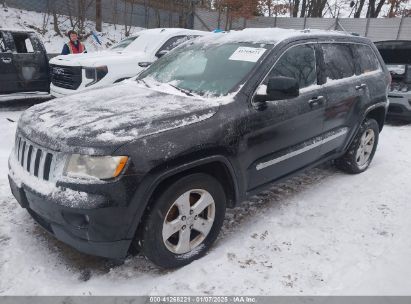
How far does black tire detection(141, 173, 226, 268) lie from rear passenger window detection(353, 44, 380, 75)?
2760mm

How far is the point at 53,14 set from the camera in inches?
649

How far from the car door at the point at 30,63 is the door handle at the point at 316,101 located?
613cm

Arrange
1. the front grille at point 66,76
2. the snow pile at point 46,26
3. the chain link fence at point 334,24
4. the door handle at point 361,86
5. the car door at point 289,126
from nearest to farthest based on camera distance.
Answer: the car door at point 289,126 < the door handle at point 361,86 < the front grille at point 66,76 < the snow pile at point 46,26 < the chain link fence at point 334,24

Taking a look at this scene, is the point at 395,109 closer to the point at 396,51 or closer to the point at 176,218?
the point at 396,51

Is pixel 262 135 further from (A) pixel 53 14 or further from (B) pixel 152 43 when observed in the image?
(A) pixel 53 14

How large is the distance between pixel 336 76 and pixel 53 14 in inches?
622

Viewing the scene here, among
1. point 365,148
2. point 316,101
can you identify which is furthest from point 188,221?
point 365,148

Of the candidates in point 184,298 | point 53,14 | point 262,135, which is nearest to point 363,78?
point 262,135

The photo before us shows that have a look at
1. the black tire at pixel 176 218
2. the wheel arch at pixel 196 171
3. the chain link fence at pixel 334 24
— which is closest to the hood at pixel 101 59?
the wheel arch at pixel 196 171

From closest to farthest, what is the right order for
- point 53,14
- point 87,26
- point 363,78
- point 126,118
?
point 126,118 < point 363,78 < point 53,14 < point 87,26

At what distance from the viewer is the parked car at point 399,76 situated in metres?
7.50

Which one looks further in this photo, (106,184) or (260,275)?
(260,275)

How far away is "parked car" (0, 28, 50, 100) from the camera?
7.36 meters

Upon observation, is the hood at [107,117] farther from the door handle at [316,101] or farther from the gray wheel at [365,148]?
the gray wheel at [365,148]
